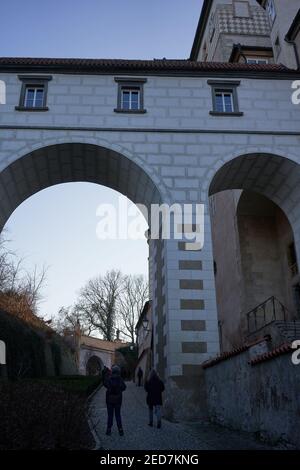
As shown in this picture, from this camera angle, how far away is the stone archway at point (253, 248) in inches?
653

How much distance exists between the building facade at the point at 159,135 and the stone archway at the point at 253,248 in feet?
0.48

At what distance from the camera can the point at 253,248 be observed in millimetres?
19547

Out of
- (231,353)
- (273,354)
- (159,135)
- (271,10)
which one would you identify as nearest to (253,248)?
(159,135)

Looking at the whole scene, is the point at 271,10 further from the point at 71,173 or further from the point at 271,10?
the point at 71,173

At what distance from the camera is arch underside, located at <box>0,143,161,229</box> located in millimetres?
15031

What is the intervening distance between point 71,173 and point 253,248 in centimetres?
859

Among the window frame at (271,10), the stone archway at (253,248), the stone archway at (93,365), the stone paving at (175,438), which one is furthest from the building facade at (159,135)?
the stone archway at (93,365)

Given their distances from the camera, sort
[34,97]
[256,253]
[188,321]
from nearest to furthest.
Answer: [188,321] < [34,97] < [256,253]

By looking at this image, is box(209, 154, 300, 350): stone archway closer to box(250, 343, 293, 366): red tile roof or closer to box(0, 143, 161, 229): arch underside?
box(0, 143, 161, 229): arch underside

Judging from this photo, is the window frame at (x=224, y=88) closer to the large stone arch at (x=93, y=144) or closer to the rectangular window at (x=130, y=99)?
the rectangular window at (x=130, y=99)

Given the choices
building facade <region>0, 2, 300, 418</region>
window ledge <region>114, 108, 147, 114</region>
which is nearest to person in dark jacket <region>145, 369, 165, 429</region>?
building facade <region>0, 2, 300, 418</region>

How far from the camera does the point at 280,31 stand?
20.1 m

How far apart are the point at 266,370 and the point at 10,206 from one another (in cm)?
1158

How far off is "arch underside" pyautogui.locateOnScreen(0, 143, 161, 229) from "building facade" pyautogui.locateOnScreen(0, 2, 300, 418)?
0.05m
